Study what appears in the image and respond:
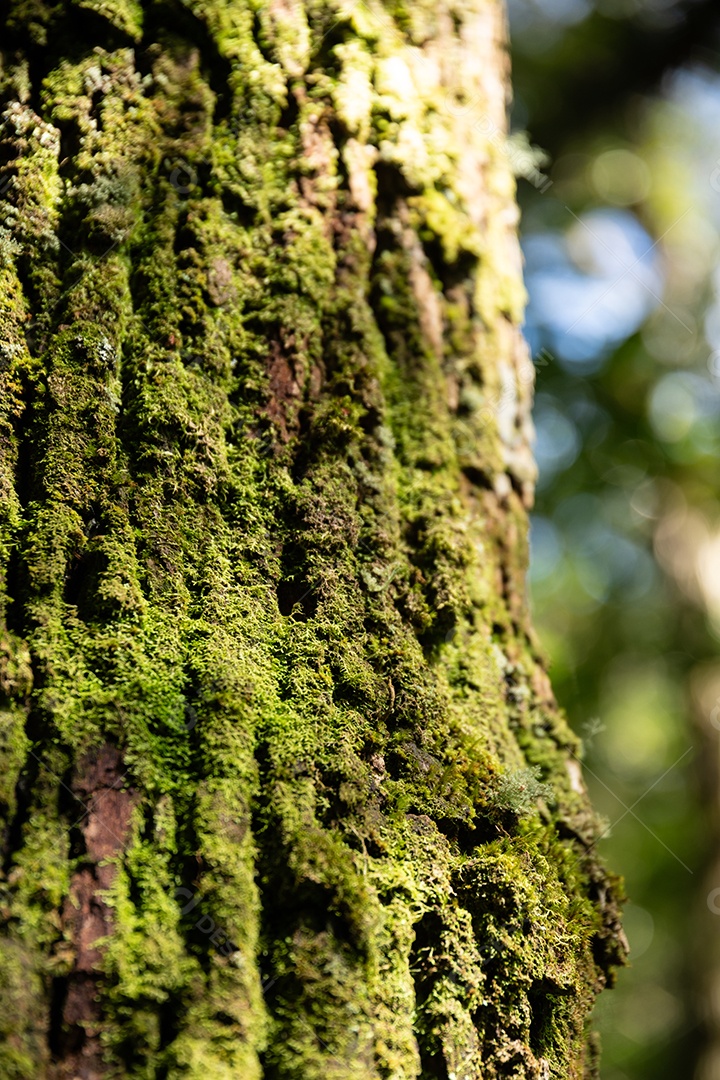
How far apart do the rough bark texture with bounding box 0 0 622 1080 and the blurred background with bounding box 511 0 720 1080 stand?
14.0ft

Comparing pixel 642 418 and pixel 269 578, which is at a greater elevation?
pixel 642 418

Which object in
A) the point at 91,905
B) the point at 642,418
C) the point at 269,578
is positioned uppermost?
the point at 642,418

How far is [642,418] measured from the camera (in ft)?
23.2

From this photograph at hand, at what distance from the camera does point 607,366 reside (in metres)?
7.12

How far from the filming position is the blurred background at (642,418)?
6.93m

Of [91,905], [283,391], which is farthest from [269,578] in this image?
[91,905]

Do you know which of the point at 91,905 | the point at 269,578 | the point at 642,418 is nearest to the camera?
the point at 91,905

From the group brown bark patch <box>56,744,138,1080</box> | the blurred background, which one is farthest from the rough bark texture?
the blurred background

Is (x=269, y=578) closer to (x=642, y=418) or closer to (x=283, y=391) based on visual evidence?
(x=283, y=391)

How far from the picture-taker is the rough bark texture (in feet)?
4.51

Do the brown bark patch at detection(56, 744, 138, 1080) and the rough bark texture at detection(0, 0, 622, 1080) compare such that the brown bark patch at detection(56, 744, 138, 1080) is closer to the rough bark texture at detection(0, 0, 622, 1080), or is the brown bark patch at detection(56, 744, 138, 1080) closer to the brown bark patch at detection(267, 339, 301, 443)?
the rough bark texture at detection(0, 0, 622, 1080)

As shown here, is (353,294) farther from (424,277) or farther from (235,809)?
(235,809)

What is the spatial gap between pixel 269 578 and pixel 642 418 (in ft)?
20.0

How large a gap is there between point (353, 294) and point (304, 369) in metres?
0.30
